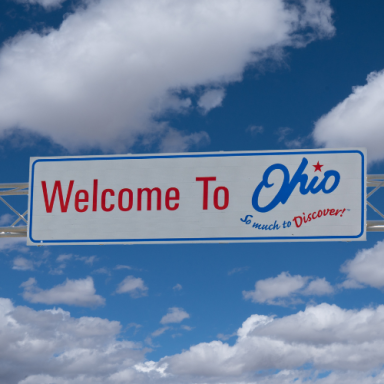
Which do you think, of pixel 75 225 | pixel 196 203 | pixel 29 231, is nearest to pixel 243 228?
pixel 196 203

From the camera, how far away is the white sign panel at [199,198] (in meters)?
9.47

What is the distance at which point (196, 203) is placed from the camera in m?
9.74

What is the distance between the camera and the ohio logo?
31.3ft

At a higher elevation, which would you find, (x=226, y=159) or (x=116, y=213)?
(x=226, y=159)

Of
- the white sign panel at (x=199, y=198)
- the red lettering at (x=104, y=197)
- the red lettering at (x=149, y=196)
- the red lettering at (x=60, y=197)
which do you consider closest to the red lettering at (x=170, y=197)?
the white sign panel at (x=199, y=198)

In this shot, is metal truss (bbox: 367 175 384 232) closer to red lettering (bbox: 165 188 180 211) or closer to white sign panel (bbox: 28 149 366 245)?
white sign panel (bbox: 28 149 366 245)

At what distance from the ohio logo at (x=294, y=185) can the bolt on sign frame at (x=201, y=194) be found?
17 millimetres

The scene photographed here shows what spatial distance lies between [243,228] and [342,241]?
170 cm

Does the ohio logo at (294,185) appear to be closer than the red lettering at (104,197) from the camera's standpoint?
Yes

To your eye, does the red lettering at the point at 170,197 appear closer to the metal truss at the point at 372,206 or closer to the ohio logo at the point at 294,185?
the ohio logo at the point at 294,185

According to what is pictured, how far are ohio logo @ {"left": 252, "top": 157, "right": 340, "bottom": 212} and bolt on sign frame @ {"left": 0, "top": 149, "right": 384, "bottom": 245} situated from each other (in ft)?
0.06

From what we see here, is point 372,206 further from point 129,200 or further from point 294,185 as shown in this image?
point 129,200

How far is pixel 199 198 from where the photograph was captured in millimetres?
9750

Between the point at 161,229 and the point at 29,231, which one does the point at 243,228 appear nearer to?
the point at 161,229
